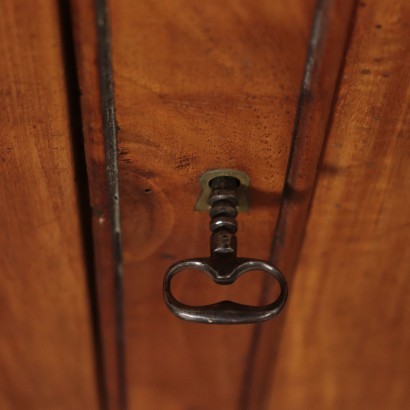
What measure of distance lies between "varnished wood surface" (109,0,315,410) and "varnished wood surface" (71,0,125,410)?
14mm

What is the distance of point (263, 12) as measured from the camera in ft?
1.23

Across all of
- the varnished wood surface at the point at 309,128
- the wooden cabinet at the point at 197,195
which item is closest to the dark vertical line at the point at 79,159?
the wooden cabinet at the point at 197,195

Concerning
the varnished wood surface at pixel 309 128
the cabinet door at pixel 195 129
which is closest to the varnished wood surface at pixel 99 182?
A: the cabinet door at pixel 195 129

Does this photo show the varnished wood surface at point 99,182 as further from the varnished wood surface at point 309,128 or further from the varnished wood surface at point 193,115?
the varnished wood surface at point 309,128

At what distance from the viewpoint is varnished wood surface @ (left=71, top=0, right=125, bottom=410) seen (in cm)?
38

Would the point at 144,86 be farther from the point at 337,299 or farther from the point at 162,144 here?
the point at 337,299

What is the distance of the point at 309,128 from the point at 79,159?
0.19 meters

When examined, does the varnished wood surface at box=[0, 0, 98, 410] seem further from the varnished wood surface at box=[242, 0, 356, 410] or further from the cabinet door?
the varnished wood surface at box=[242, 0, 356, 410]

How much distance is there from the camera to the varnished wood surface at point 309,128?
379mm

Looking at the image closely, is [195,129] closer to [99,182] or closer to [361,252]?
[99,182]

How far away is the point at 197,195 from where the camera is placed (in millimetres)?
488

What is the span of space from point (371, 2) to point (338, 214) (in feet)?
0.67

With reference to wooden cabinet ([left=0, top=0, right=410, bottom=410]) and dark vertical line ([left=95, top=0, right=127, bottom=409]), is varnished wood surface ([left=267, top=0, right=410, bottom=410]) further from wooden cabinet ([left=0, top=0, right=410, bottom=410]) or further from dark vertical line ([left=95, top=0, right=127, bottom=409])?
dark vertical line ([left=95, top=0, right=127, bottom=409])

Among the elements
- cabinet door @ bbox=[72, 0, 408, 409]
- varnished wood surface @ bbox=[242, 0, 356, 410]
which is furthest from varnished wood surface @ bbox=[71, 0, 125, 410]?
varnished wood surface @ bbox=[242, 0, 356, 410]
